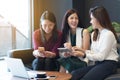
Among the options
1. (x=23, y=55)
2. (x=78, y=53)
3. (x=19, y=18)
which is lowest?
(x=23, y=55)

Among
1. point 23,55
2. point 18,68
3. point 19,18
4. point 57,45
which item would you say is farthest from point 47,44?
point 19,18

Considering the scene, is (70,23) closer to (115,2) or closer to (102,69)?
(102,69)

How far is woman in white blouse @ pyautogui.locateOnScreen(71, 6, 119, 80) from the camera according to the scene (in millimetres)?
2607

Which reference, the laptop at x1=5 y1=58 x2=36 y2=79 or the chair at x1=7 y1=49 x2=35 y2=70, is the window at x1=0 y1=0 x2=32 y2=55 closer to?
the chair at x1=7 y1=49 x2=35 y2=70

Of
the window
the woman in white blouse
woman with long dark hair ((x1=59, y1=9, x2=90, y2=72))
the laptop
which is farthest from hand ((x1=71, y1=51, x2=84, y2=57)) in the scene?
the window

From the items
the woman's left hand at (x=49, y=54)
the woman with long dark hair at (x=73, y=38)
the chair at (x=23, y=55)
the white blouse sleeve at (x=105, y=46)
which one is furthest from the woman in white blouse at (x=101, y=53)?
the chair at (x=23, y=55)

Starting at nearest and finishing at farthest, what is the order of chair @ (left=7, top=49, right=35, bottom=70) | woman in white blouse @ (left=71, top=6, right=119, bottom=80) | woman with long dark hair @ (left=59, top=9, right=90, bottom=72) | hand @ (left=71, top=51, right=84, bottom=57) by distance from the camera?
woman in white blouse @ (left=71, top=6, right=119, bottom=80), hand @ (left=71, top=51, right=84, bottom=57), woman with long dark hair @ (left=59, top=9, right=90, bottom=72), chair @ (left=7, top=49, right=35, bottom=70)

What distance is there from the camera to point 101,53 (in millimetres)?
2635

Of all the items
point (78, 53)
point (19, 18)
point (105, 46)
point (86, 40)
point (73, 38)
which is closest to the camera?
point (105, 46)

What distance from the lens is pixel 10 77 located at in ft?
7.57

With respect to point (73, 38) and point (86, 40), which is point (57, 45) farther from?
point (86, 40)

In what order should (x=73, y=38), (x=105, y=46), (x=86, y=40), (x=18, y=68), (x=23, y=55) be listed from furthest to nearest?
(x=23, y=55) → (x=73, y=38) → (x=86, y=40) → (x=105, y=46) → (x=18, y=68)

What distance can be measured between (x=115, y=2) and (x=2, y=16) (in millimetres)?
2203

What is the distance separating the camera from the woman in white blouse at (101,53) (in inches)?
103
